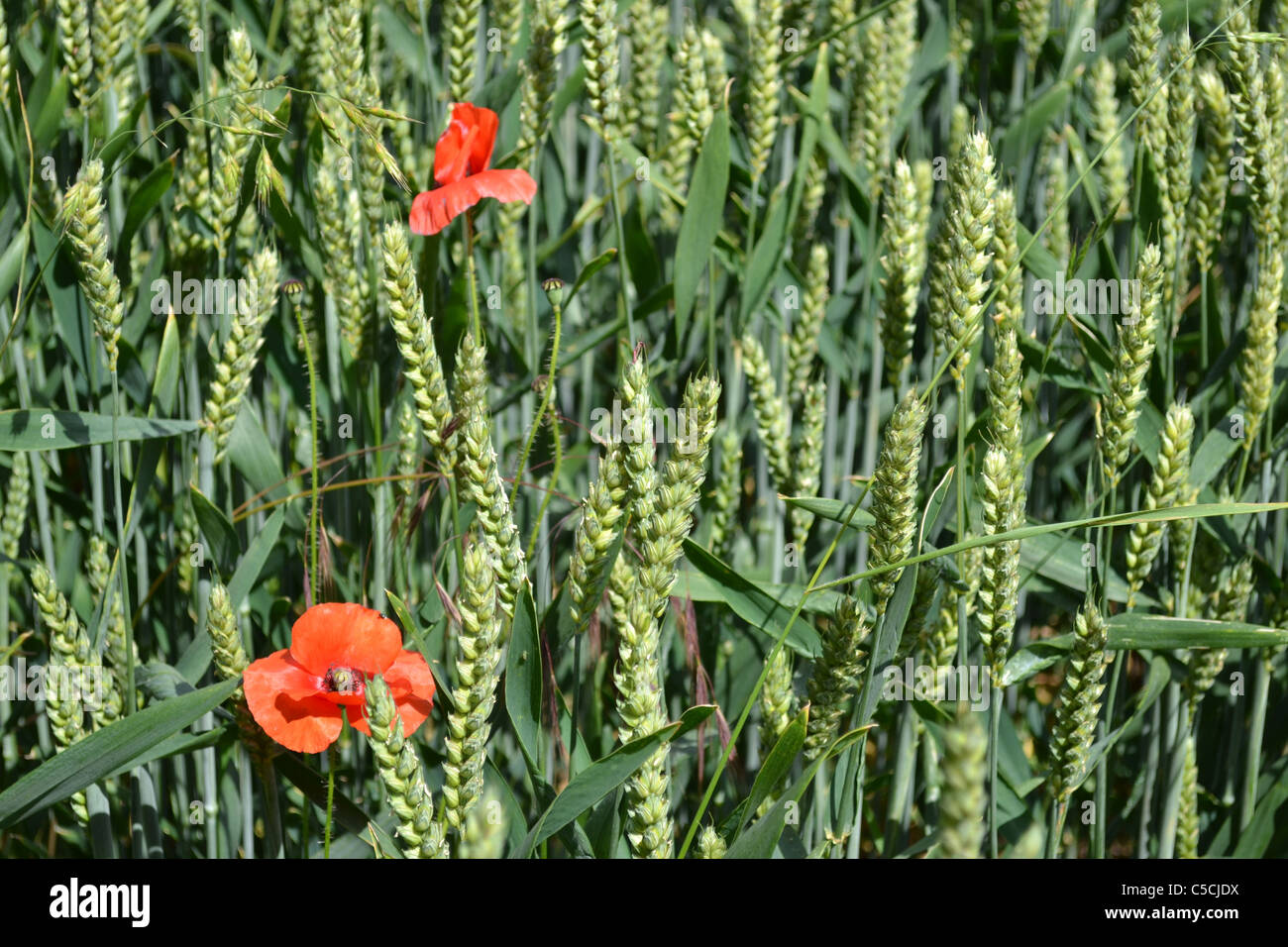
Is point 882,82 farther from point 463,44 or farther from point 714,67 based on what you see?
point 463,44

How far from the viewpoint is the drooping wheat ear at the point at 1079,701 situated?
2.58ft

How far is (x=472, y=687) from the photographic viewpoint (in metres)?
0.66

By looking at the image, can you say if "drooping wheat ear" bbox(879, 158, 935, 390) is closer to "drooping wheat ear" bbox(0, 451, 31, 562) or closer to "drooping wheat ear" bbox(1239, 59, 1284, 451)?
"drooping wheat ear" bbox(1239, 59, 1284, 451)

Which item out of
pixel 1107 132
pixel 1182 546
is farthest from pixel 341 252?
pixel 1107 132

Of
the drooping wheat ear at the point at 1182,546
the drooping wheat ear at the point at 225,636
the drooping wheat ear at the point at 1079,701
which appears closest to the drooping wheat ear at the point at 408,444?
the drooping wheat ear at the point at 225,636

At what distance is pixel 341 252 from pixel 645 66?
0.58m

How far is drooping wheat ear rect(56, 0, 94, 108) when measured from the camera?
1.02 m

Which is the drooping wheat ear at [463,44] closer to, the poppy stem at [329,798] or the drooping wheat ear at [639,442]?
the drooping wheat ear at [639,442]

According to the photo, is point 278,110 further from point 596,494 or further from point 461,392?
point 596,494

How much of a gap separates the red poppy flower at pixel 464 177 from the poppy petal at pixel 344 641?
0.33 m

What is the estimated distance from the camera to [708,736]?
3.76 feet

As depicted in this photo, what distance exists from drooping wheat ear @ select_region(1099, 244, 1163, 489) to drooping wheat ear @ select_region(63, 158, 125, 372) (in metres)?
0.75

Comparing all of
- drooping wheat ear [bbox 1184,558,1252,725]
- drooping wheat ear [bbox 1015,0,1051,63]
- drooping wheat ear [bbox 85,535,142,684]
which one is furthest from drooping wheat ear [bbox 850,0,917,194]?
drooping wheat ear [bbox 85,535,142,684]
